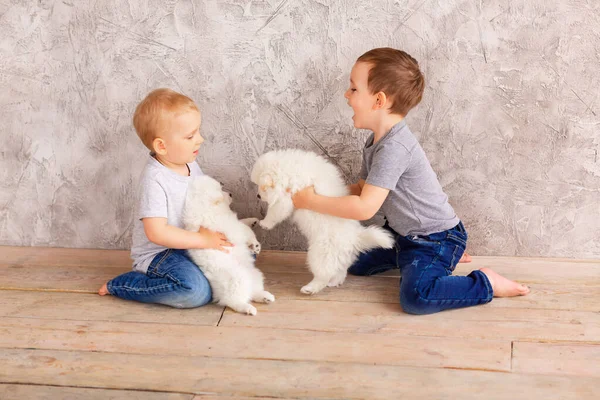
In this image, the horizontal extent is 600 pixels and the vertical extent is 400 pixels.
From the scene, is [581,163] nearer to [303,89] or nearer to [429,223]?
[429,223]

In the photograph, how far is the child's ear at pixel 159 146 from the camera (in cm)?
193

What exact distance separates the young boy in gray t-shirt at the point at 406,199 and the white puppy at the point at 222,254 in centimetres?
26

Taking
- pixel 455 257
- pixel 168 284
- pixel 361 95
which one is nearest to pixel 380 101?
pixel 361 95

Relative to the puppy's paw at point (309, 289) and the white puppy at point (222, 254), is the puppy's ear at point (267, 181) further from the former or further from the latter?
the puppy's paw at point (309, 289)

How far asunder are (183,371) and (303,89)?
1.16m

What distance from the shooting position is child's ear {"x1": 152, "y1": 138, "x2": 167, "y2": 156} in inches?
76.0

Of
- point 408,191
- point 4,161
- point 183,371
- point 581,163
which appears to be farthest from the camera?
point 4,161

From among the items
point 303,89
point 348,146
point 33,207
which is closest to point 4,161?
point 33,207

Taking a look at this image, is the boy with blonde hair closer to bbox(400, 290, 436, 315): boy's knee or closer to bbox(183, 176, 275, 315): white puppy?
bbox(183, 176, 275, 315): white puppy

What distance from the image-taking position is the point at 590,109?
2.13 meters

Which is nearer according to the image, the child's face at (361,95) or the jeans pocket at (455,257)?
the child's face at (361,95)

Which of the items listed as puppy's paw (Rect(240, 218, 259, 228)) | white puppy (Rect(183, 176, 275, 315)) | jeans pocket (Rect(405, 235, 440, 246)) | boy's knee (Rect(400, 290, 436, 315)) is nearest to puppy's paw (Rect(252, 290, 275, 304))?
white puppy (Rect(183, 176, 275, 315))

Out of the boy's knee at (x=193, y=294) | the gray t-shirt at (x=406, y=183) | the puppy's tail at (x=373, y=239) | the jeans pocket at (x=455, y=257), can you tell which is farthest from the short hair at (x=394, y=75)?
the boy's knee at (x=193, y=294)

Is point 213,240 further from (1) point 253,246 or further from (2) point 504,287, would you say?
(2) point 504,287
